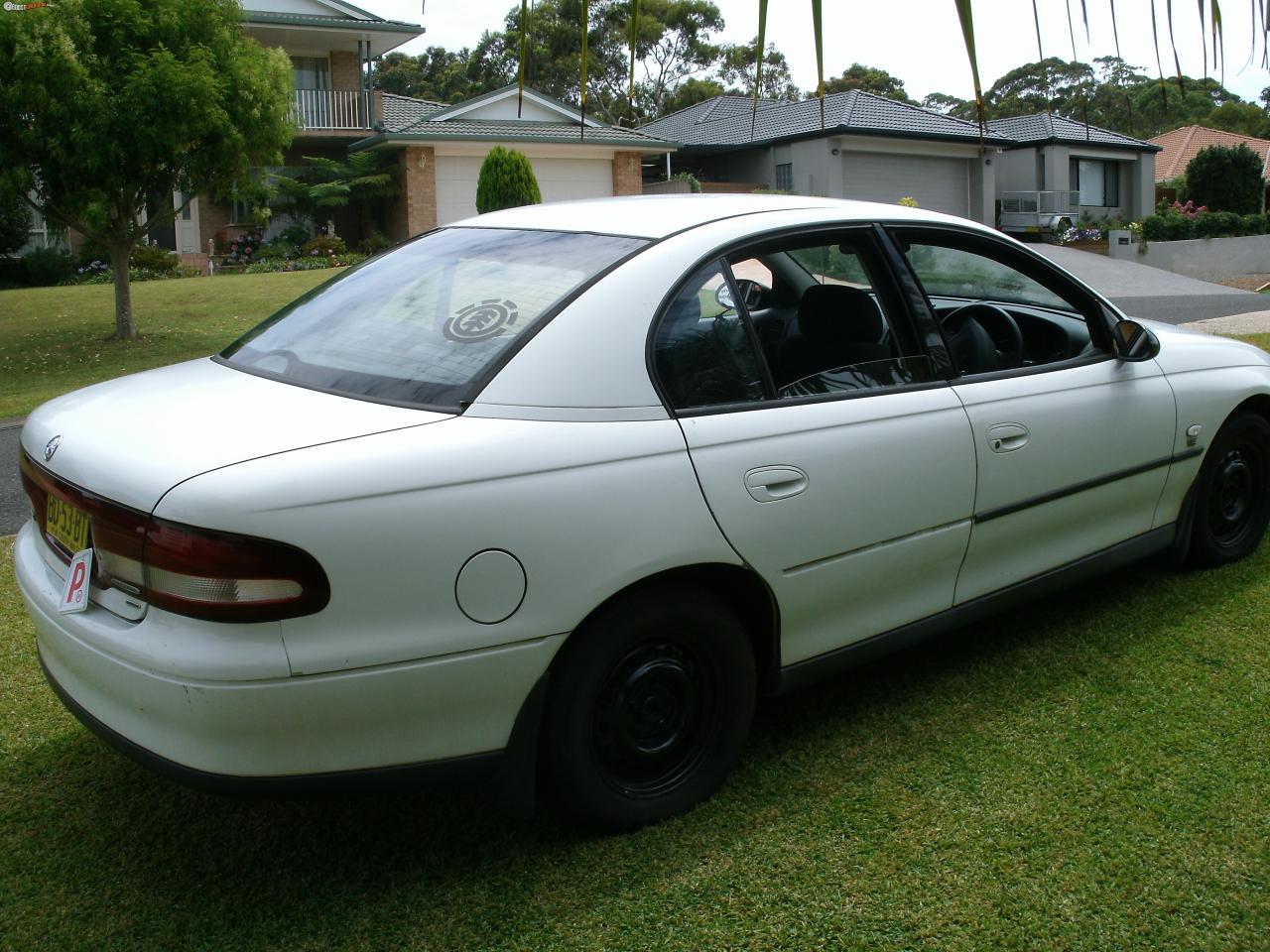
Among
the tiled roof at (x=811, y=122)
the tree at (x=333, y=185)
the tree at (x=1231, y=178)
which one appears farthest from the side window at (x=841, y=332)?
the tree at (x=1231, y=178)

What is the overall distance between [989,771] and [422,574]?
5.70ft

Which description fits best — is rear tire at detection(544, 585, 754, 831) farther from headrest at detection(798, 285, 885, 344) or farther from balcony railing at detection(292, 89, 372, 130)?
balcony railing at detection(292, 89, 372, 130)

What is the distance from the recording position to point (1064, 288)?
414 centimetres

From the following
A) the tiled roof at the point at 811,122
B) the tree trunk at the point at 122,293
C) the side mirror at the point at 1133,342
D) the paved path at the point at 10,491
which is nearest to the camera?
the side mirror at the point at 1133,342

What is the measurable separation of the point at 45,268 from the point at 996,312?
2516 cm

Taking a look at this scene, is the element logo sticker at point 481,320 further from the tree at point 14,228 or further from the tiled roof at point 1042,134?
the tiled roof at point 1042,134

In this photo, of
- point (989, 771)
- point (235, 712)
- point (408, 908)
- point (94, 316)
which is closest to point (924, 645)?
point (989, 771)

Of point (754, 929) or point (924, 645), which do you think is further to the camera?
point (924, 645)

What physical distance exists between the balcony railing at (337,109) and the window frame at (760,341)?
28.9 m

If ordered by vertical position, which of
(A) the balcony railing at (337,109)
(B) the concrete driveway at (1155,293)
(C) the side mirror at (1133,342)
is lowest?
(C) the side mirror at (1133,342)

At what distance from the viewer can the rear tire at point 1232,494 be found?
4559mm

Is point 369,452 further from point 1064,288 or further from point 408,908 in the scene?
point 1064,288

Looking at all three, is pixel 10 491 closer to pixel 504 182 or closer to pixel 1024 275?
pixel 1024 275

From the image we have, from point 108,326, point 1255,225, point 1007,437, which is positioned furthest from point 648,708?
point 1255,225
